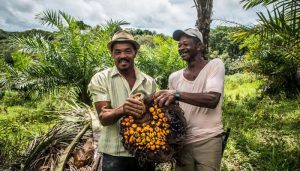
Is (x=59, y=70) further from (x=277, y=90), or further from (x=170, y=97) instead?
(x=170, y=97)

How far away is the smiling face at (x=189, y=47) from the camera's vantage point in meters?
2.96

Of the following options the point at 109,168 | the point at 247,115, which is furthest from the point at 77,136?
the point at 247,115

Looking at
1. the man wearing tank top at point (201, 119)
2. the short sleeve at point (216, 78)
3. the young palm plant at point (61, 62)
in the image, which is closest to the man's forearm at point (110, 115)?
the man wearing tank top at point (201, 119)

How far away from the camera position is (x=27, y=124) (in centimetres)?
965

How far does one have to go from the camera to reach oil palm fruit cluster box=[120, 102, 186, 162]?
238cm

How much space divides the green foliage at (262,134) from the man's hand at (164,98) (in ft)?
7.41

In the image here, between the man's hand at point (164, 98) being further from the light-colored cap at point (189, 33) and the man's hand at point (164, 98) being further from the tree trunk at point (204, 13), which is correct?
the tree trunk at point (204, 13)

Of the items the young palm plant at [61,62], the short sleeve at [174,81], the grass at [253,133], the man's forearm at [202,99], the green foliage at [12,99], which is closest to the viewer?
the man's forearm at [202,99]

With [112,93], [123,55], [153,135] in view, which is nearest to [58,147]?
[112,93]

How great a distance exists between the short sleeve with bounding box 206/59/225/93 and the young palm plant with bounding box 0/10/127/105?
7027mm

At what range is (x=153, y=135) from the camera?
7.80ft

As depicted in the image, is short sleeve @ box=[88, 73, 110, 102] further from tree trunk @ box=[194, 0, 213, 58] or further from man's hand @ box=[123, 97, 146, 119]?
tree trunk @ box=[194, 0, 213, 58]

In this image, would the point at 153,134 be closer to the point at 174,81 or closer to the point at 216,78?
the point at 216,78

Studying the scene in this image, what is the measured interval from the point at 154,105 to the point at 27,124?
313 inches
